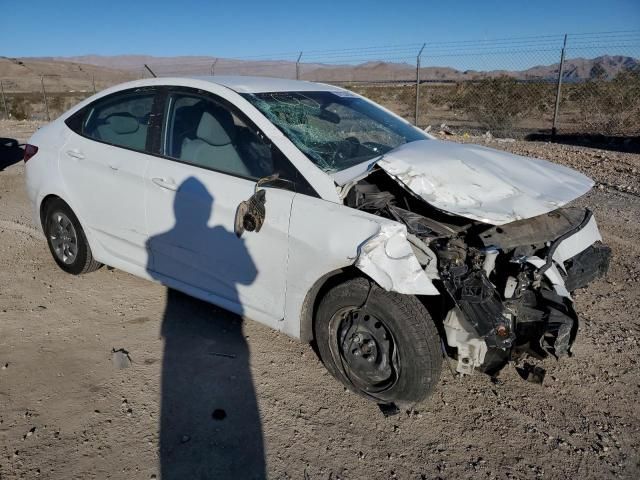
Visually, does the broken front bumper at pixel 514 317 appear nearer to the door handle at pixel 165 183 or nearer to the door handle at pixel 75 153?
the door handle at pixel 165 183

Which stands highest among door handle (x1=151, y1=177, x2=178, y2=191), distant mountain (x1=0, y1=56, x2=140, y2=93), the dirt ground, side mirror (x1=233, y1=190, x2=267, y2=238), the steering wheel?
distant mountain (x1=0, y1=56, x2=140, y2=93)

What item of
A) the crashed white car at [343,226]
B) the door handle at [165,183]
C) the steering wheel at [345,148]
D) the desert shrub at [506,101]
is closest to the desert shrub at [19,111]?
the desert shrub at [506,101]

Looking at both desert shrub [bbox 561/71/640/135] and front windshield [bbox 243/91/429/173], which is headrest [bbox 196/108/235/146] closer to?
front windshield [bbox 243/91/429/173]

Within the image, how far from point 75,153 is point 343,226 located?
8.54 ft

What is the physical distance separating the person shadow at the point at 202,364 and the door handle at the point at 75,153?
3.40 ft

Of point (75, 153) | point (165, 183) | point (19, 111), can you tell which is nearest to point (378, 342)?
point (165, 183)

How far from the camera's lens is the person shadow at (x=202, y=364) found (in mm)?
2516

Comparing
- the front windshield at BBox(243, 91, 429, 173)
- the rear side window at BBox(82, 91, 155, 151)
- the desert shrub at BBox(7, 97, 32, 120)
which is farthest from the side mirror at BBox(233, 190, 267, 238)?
the desert shrub at BBox(7, 97, 32, 120)

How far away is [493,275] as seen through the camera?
113 inches

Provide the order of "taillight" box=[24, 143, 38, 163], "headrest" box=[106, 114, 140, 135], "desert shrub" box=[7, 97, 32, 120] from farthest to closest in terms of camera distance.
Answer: "desert shrub" box=[7, 97, 32, 120]
"taillight" box=[24, 143, 38, 163]
"headrest" box=[106, 114, 140, 135]

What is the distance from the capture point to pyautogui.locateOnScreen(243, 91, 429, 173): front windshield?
3.21 metres

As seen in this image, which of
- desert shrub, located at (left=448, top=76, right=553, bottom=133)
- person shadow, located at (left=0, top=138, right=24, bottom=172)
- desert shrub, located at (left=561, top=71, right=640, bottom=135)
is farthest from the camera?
desert shrub, located at (left=448, top=76, right=553, bottom=133)

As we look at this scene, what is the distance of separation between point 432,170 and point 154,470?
86.7 inches

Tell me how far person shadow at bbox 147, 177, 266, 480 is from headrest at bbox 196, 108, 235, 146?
13.2 inches
